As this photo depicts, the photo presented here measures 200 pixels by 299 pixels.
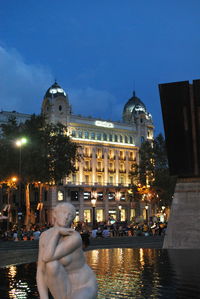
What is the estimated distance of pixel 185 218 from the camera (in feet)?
73.8

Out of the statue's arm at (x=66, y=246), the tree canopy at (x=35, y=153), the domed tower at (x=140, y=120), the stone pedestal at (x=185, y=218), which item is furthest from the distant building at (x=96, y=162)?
the statue's arm at (x=66, y=246)

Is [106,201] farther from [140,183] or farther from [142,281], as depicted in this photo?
[142,281]

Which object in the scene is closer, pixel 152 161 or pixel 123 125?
pixel 152 161

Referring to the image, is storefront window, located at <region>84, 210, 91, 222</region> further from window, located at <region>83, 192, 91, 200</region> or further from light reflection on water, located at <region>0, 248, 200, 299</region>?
light reflection on water, located at <region>0, 248, 200, 299</region>

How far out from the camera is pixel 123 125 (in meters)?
90.4

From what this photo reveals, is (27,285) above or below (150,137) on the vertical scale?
below

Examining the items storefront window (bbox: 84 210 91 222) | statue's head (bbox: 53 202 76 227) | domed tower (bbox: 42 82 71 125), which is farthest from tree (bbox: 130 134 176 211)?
statue's head (bbox: 53 202 76 227)

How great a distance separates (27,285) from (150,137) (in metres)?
86.2

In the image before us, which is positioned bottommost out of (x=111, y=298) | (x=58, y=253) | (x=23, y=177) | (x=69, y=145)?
(x=111, y=298)

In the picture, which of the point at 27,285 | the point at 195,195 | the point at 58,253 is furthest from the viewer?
the point at 195,195

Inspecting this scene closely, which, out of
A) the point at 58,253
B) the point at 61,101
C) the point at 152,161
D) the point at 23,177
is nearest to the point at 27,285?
the point at 58,253

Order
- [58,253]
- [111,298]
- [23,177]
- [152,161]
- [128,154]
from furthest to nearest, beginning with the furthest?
1. [128,154]
2. [152,161]
3. [23,177]
4. [111,298]
5. [58,253]

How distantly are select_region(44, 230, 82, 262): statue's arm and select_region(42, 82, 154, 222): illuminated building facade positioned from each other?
72.3 meters

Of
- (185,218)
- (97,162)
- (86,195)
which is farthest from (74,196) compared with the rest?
(185,218)
